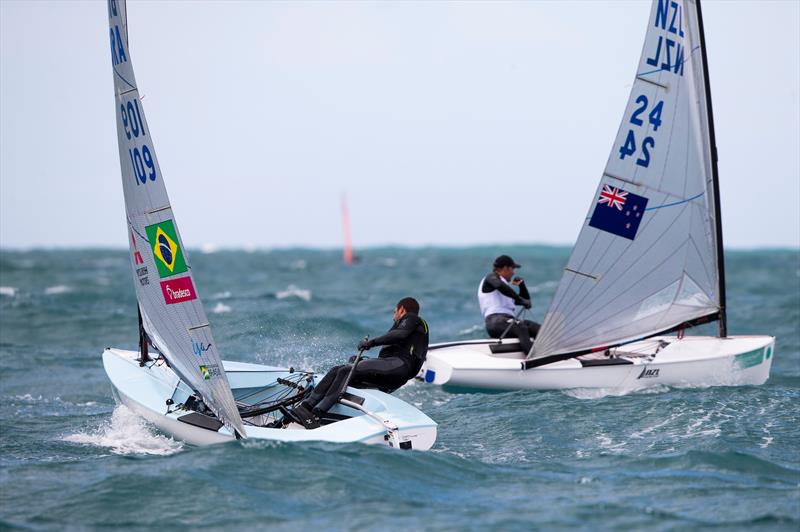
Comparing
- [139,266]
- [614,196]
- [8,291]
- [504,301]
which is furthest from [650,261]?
[8,291]

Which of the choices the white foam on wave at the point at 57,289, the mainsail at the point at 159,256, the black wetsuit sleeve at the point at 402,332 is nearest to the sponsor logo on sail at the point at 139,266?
the mainsail at the point at 159,256

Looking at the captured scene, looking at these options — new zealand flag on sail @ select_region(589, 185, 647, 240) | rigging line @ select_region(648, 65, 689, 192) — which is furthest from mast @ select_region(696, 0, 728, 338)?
new zealand flag on sail @ select_region(589, 185, 647, 240)

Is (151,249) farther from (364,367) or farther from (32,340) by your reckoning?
(32,340)

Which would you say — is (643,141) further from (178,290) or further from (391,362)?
(178,290)

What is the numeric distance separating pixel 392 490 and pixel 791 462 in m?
3.06

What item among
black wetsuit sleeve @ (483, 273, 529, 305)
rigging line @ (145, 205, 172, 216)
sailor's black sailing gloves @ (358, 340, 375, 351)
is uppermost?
rigging line @ (145, 205, 172, 216)

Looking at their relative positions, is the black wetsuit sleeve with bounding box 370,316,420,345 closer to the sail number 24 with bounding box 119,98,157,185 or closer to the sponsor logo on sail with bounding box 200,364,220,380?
the sponsor logo on sail with bounding box 200,364,220,380

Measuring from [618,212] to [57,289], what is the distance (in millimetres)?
23546

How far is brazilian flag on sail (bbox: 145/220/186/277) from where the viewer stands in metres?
7.19

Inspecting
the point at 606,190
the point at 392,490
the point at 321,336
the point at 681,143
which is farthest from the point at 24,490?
the point at 321,336

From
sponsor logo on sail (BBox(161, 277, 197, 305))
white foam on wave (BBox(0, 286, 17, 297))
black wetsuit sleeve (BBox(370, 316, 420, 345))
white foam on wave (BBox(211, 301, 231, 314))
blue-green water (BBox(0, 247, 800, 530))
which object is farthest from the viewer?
white foam on wave (BBox(0, 286, 17, 297))

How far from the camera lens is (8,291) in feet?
92.8

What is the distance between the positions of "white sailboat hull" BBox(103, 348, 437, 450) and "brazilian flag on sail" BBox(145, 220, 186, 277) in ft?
4.08

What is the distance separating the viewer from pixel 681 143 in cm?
1025
